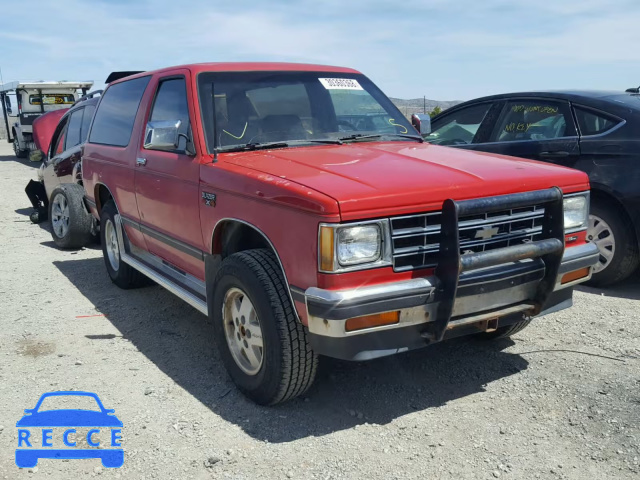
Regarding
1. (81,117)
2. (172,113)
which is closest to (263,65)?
(172,113)

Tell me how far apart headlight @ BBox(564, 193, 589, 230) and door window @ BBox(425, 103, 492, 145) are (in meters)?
3.00

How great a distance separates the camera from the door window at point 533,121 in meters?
6.01

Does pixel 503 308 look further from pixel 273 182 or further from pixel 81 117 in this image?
pixel 81 117

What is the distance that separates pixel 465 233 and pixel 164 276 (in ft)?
8.34

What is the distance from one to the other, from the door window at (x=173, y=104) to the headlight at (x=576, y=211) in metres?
2.50

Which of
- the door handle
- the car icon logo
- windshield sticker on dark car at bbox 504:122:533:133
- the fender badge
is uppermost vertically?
windshield sticker on dark car at bbox 504:122:533:133

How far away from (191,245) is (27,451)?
161 centimetres

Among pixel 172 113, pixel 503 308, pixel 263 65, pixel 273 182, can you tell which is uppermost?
pixel 263 65

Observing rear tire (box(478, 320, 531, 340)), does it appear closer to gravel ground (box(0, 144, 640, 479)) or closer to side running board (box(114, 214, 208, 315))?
gravel ground (box(0, 144, 640, 479))

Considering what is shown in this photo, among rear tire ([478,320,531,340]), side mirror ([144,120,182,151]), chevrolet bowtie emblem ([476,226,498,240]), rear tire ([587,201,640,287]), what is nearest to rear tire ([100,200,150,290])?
side mirror ([144,120,182,151])

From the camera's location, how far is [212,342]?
475cm

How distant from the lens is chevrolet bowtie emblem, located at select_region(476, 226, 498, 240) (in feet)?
10.9

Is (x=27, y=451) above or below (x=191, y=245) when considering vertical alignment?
below

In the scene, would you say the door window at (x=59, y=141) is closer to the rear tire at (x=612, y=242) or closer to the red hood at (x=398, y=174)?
the red hood at (x=398, y=174)
